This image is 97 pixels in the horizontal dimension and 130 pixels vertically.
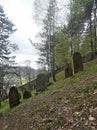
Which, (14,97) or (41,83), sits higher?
(41,83)

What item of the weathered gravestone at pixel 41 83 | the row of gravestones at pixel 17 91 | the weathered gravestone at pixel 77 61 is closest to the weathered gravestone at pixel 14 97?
the row of gravestones at pixel 17 91

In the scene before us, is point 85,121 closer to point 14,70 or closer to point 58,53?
point 14,70

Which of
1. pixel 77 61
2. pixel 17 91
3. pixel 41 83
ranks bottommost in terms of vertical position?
pixel 17 91

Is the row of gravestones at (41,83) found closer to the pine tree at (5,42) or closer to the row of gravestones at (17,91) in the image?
the row of gravestones at (17,91)

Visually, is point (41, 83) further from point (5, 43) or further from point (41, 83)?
point (5, 43)

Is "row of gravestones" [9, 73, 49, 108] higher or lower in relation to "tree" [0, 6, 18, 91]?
lower

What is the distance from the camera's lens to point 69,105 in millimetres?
8539

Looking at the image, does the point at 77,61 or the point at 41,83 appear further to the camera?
the point at 41,83

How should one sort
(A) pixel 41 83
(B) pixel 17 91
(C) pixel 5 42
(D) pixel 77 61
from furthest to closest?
(C) pixel 5 42 < (A) pixel 41 83 < (B) pixel 17 91 < (D) pixel 77 61

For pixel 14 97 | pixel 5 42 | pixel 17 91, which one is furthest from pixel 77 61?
pixel 5 42

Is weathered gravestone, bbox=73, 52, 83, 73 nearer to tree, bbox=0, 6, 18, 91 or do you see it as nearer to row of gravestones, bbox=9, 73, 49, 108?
row of gravestones, bbox=9, 73, 49, 108

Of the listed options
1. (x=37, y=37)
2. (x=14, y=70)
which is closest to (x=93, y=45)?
(x=37, y=37)

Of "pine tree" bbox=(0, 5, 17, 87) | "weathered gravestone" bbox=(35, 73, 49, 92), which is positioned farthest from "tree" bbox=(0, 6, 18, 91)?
"weathered gravestone" bbox=(35, 73, 49, 92)

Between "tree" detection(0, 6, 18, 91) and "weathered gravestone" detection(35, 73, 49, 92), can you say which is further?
"tree" detection(0, 6, 18, 91)
